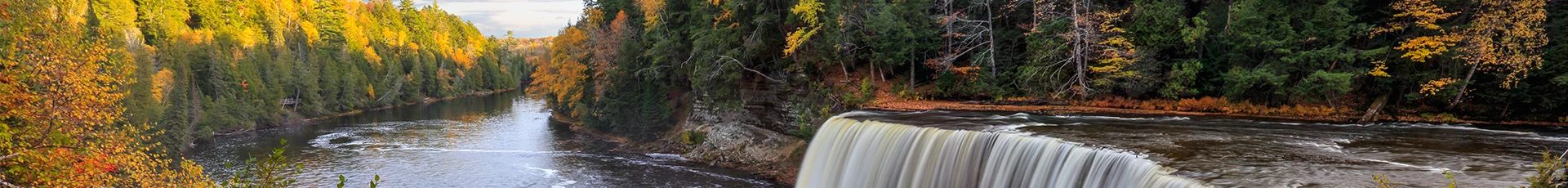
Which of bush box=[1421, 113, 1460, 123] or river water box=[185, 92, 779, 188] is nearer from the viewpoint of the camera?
bush box=[1421, 113, 1460, 123]

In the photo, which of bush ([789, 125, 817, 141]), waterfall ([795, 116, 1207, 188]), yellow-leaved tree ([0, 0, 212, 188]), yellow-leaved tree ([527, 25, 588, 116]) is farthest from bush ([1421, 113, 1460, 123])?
yellow-leaved tree ([527, 25, 588, 116])

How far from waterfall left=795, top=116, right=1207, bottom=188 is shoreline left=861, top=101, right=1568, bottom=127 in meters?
4.68

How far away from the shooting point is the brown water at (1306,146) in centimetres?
1180

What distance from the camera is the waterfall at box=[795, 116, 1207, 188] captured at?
13.0 m

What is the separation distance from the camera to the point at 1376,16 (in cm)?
2309

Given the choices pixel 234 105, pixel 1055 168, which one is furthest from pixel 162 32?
pixel 1055 168

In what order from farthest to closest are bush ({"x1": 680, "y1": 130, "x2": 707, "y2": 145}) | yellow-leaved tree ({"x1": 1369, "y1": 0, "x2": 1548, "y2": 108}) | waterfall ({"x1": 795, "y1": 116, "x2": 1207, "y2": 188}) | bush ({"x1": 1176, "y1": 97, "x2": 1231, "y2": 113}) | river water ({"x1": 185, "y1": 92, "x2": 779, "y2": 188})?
bush ({"x1": 680, "y1": 130, "x2": 707, "y2": 145})
river water ({"x1": 185, "y1": 92, "x2": 779, "y2": 188})
bush ({"x1": 1176, "y1": 97, "x2": 1231, "y2": 113})
yellow-leaved tree ({"x1": 1369, "y1": 0, "x2": 1548, "y2": 108})
waterfall ({"x1": 795, "y1": 116, "x2": 1207, "y2": 188})

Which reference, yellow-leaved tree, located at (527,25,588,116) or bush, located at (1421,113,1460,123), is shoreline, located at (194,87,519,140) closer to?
yellow-leaved tree, located at (527,25,588,116)

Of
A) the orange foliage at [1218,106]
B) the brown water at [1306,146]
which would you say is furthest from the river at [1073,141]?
the orange foliage at [1218,106]

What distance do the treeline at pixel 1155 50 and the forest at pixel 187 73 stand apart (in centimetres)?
1798

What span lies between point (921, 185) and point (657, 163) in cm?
1800

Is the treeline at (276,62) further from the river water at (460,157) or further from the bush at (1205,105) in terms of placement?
the bush at (1205,105)

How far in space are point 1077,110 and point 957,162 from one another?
8898 mm

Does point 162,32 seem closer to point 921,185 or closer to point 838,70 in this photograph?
point 838,70
